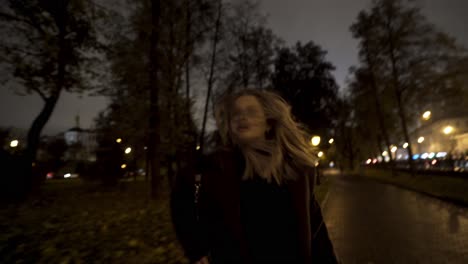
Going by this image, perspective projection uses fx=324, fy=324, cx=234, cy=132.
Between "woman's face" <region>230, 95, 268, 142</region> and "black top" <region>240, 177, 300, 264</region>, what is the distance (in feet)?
0.94

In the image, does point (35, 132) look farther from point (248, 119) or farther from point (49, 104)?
point (248, 119)

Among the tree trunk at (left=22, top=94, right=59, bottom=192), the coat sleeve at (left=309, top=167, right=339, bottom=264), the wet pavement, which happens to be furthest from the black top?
the tree trunk at (left=22, top=94, right=59, bottom=192)

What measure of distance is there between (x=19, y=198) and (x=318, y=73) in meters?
24.9

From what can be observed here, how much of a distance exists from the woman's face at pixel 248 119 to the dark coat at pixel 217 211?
14 cm

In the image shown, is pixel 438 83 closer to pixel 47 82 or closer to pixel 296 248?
pixel 47 82

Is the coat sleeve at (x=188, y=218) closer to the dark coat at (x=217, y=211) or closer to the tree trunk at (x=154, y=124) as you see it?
the dark coat at (x=217, y=211)

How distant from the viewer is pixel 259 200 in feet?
5.94

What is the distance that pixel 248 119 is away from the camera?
6.46 ft

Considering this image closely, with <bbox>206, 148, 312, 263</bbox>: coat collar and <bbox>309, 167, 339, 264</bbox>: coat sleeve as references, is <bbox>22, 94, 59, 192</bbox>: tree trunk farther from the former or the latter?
<bbox>309, 167, 339, 264</bbox>: coat sleeve

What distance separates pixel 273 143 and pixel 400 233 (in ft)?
26.5

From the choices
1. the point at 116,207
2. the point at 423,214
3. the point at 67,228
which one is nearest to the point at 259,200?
the point at 67,228

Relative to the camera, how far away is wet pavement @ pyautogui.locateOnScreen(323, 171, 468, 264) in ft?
20.9

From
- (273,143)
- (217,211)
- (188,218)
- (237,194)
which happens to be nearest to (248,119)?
(273,143)

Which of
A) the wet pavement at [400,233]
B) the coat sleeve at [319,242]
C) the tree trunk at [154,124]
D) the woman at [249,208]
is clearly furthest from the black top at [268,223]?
the tree trunk at [154,124]
